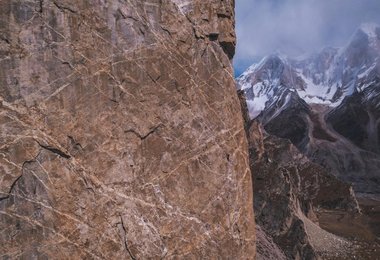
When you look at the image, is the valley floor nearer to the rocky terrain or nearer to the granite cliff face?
the rocky terrain

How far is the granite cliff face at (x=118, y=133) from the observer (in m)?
9.02

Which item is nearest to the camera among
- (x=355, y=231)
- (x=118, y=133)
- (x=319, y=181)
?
(x=118, y=133)

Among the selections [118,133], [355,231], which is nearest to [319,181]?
[355,231]

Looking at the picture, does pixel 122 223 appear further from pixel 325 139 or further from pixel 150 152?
pixel 325 139

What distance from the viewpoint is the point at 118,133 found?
9.87 meters

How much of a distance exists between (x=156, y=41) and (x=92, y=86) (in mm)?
1789

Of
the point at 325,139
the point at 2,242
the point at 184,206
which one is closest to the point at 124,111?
the point at 184,206

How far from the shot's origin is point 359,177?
111875 millimetres

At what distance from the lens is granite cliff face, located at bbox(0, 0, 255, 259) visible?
9.02 meters

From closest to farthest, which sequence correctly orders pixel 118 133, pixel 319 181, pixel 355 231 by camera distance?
pixel 118 133
pixel 355 231
pixel 319 181

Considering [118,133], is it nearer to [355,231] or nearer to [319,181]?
[355,231]

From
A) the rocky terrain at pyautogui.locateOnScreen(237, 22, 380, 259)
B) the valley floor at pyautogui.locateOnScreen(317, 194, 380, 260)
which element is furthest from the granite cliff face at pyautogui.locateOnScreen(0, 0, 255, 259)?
the valley floor at pyautogui.locateOnScreen(317, 194, 380, 260)

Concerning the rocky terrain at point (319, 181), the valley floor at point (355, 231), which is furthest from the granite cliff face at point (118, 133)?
→ the valley floor at point (355, 231)

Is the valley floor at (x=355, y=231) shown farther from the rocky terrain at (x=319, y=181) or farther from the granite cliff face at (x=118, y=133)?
the granite cliff face at (x=118, y=133)
